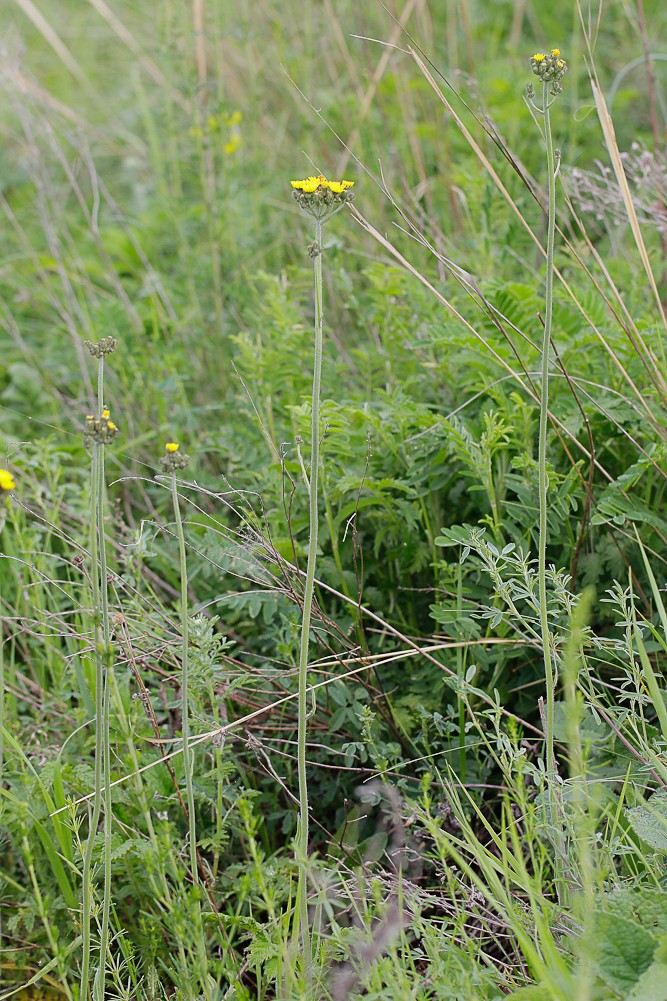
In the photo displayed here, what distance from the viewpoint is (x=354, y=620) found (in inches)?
68.6

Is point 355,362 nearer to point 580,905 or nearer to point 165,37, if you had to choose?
point 165,37

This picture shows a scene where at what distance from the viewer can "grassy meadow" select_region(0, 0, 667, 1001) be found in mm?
1181

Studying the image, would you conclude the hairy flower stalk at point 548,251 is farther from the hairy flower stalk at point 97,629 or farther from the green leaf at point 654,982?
the hairy flower stalk at point 97,629

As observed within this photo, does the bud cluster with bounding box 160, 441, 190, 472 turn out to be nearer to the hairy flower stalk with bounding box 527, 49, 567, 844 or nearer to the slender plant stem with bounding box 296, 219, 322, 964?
the slender plant stem with bounding box 296, 219, 322, 964

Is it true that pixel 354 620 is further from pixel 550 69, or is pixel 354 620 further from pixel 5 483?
pixel 550 69

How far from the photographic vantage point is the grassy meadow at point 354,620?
3.87 ft

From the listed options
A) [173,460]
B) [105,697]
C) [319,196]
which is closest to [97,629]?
[105,697]

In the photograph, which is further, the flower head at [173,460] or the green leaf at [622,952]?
the flower head at [173,460]

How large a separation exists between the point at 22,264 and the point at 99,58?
2563 millimetres

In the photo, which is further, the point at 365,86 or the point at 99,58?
the point at 99,58

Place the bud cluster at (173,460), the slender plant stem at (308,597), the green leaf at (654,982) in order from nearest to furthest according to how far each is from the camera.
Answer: the green leaf at (654,982) < the slender plant stem at (308,597) < the bud cluster at (173,460)

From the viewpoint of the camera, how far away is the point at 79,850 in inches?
54.3

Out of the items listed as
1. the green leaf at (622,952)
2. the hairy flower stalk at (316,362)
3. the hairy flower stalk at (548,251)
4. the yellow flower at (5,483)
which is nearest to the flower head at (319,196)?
the hairy flower stalk at (316,362)

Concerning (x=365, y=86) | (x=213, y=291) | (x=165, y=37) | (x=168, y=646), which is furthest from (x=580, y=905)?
(x=365, y=86)
